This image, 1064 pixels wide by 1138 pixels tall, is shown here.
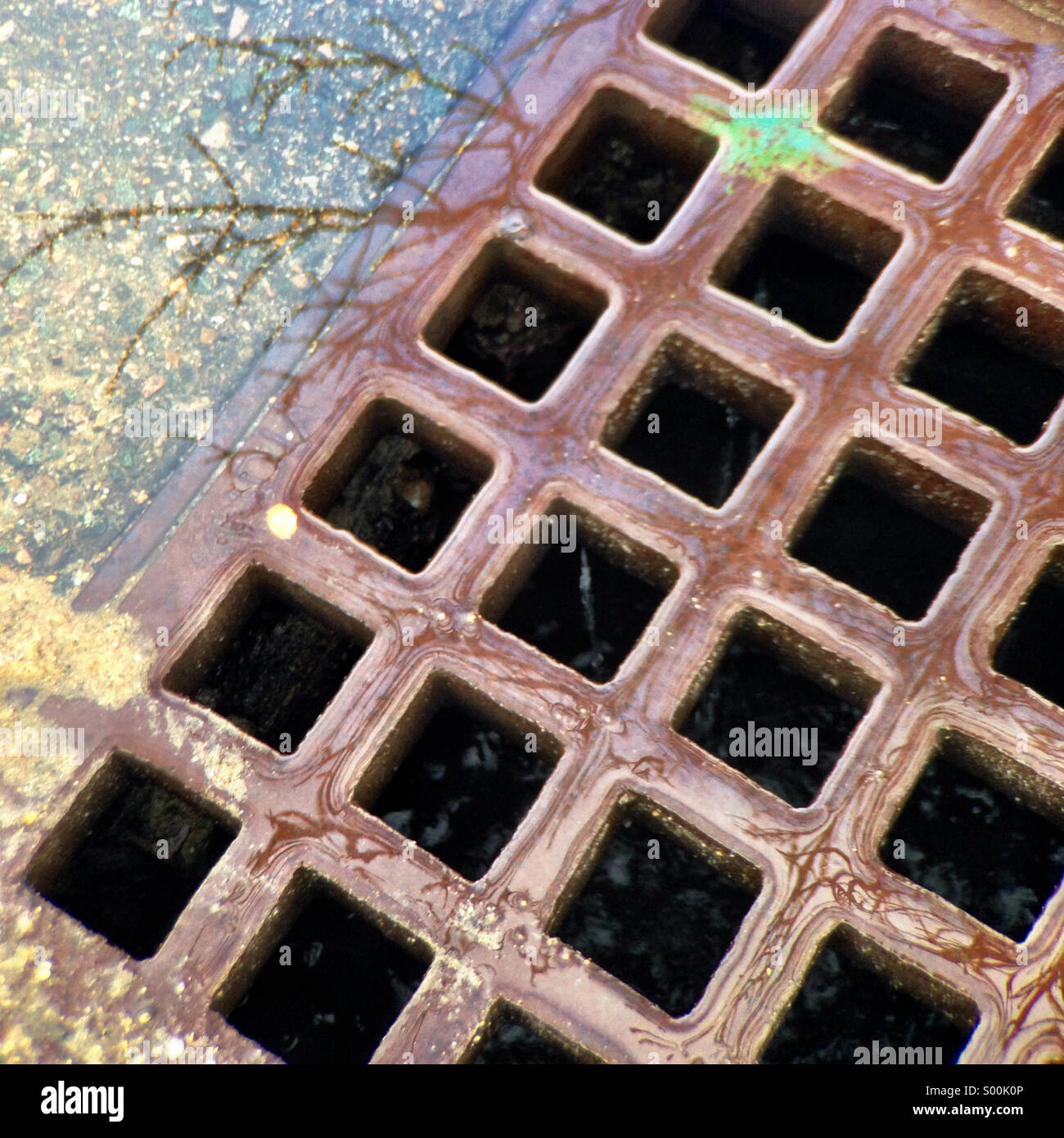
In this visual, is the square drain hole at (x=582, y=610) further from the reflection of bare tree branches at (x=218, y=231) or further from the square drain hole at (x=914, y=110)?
the square drain hole at (x=914, y=110)

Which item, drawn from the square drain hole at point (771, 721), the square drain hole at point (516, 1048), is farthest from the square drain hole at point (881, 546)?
the square drain hole at point (516, 1048)

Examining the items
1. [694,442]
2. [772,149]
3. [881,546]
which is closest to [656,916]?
[881,546]

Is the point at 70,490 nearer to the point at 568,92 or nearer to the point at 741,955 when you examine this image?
the point at 568,92

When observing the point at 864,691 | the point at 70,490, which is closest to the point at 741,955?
the point at 864,691

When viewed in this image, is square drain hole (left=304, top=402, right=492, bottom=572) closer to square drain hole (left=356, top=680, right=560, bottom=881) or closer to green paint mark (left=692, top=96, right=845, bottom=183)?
square drain hole (left=356, top=680, right=560, bottom=881)

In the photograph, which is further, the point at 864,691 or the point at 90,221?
the point at 90,221
